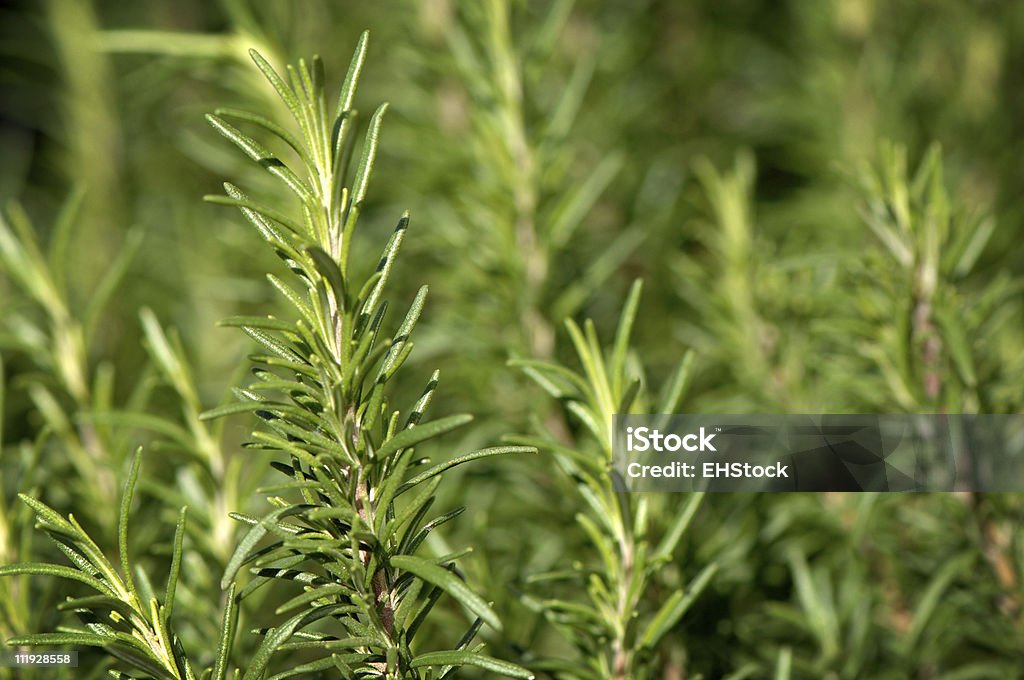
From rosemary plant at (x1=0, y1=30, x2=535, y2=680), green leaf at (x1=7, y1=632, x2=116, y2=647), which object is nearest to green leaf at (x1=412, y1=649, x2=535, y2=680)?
rosemary plant at (x1=0, y1=30, x2=535, y2=680)

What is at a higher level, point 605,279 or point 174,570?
point 605,279

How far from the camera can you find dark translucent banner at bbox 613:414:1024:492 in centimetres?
44

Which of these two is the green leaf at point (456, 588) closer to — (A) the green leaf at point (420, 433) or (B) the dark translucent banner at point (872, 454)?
(A) the green leaf at point (420, 433)

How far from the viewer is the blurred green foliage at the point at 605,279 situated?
43cm

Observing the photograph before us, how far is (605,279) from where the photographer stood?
2.04 ft

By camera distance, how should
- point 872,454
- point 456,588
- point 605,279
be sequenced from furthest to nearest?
1. point 605,279
2. point 872,454
3. point 456,588

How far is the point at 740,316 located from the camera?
560mm

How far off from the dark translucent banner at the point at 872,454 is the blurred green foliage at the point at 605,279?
1 cm

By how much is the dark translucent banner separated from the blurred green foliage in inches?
0.5

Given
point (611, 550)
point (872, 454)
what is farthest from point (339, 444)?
point (872, 454)

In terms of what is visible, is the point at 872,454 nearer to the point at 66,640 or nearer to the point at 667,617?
the point at 667,617

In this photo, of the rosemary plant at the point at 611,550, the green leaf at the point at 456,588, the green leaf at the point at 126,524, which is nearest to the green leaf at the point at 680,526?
the rosemary plant at the point at 611,550

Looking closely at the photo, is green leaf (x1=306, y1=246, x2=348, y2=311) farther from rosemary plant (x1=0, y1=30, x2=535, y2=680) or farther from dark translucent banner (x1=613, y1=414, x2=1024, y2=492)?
dark translucent banner (x1=613, y1=414, x2=1024, y2=492)

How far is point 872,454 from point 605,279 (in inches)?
9.5
